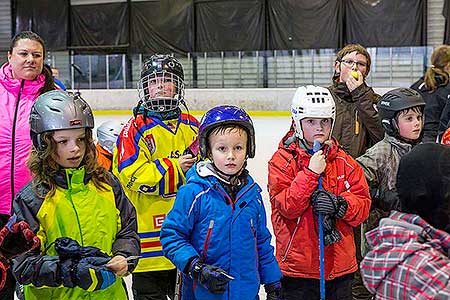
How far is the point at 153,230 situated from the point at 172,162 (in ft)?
0.96

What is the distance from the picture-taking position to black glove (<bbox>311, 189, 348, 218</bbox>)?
2590 mm

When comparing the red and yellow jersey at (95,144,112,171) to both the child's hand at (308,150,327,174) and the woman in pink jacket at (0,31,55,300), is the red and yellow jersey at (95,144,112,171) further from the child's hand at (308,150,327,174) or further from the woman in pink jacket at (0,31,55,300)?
the child's hand at (308,150,327,174)

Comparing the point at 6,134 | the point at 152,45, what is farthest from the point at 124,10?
the point at 6,134

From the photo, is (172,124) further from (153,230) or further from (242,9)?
(242,9)

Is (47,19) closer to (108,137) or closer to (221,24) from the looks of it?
(221,24)

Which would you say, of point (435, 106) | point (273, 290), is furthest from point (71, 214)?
point (435, 106)

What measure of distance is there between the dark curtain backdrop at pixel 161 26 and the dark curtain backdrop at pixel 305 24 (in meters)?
2.16

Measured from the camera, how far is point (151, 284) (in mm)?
2887

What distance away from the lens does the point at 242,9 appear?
16938 mm

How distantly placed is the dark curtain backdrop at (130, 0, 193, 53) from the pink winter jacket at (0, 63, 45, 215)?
14.5 meters

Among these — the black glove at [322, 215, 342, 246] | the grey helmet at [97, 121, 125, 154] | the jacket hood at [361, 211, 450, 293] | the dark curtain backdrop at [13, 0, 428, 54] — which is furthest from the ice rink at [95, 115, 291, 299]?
the dark curtain backdrop at [13, 0, 428, 54]

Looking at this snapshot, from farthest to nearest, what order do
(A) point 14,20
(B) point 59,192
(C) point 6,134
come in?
1. (A) point 14,20
2. (C) point 6,134
3. (B) point 59,192

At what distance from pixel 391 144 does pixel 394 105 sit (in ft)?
0.54

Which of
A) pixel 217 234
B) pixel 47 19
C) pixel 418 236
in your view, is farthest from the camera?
pixel 47 19
